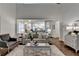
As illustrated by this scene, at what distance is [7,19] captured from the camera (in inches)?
261

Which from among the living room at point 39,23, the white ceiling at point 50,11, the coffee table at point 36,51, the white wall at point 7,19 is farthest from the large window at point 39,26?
the coffee table at point 36,51

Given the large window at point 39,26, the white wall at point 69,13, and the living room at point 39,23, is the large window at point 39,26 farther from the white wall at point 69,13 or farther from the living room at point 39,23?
the white wall at point 69,13

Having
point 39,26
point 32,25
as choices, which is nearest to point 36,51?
point 32,25

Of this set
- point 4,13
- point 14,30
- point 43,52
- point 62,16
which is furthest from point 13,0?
point 62,16

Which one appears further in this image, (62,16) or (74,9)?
(62,16)

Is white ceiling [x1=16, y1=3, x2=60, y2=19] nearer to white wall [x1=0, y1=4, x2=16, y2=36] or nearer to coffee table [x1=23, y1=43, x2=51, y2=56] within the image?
white wall [x1=0, y1=4, x2=16, y2=36]

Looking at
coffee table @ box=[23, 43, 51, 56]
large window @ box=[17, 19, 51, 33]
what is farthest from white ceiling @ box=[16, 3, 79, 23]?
coffee table @ box=[23, 43, 51, 56]

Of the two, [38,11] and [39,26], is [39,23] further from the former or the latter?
[38,11]

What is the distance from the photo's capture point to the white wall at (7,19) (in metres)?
6.55

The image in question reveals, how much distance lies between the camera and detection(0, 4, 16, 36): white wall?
258 inches

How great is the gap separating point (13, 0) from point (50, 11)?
6.74 m

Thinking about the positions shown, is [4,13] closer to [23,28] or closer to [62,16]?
[23,28]

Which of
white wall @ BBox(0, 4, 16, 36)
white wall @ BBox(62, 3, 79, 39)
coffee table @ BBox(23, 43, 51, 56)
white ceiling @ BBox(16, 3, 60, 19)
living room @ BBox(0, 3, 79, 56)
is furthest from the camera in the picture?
white ceiling @ BBox(16, 3, 60, 19)

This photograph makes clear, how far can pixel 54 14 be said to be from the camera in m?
7.62
